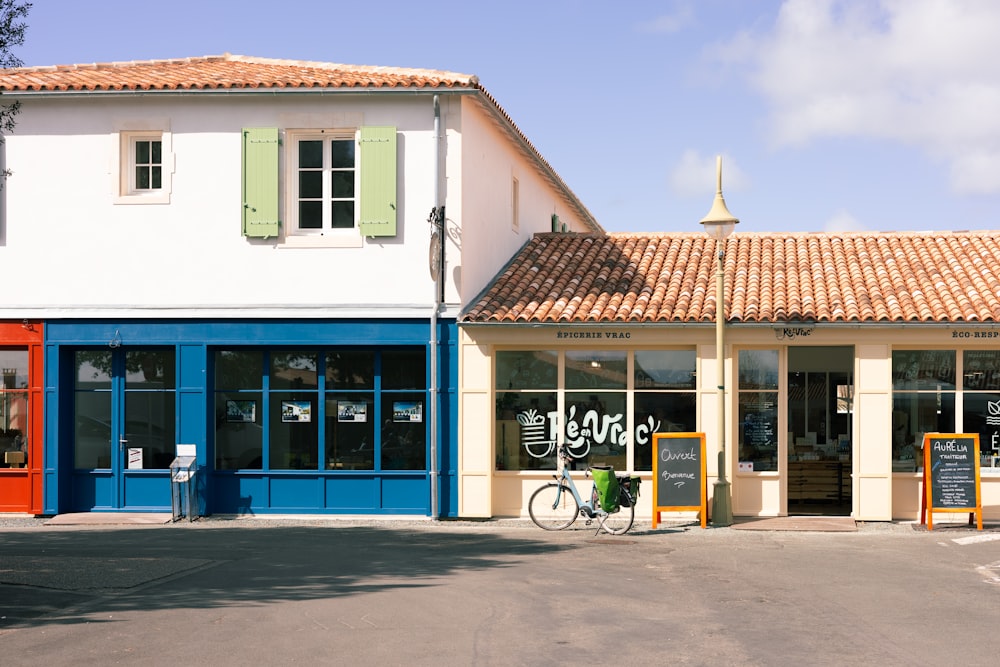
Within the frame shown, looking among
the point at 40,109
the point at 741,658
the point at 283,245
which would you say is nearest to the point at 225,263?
the point at 283,245

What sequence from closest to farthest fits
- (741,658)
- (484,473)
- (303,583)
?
(741,658)
(303,583)
(484,473)

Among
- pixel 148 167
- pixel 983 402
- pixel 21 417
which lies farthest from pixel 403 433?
pixel 983 402

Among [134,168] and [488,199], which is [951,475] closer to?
[488,199]

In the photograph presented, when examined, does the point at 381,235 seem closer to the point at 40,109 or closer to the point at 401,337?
the point at 401,337

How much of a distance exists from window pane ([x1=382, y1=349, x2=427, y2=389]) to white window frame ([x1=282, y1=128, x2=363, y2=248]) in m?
1.77

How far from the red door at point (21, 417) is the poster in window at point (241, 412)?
9.48 feet

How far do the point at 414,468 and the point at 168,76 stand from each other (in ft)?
23.8

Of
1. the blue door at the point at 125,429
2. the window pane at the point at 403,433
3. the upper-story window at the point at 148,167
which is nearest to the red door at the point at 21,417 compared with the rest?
the blue door at the point at 125,429

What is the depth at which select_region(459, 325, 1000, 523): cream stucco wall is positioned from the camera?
1702 cm

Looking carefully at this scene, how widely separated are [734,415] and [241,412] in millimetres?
7463

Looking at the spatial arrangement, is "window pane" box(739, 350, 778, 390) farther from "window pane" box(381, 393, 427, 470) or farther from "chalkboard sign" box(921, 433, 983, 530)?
"window pane" box(381, 393, 427, 470)

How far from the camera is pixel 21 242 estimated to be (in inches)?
713

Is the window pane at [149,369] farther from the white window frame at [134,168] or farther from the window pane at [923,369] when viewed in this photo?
the window pane at [923,369]

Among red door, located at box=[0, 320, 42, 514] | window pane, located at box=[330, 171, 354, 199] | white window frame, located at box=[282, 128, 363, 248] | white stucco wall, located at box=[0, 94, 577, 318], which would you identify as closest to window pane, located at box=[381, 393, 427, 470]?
white stucco wall, located at box=[0, 94, 577, 318]
